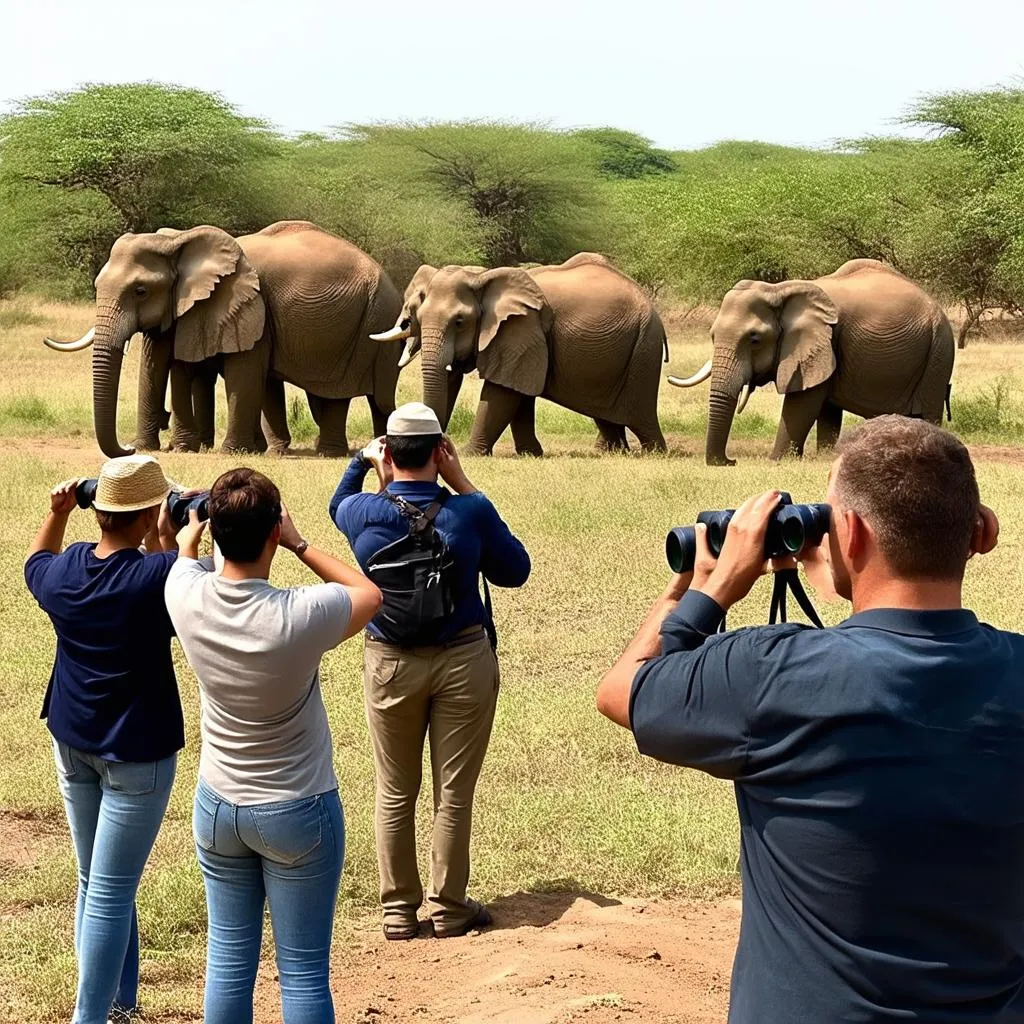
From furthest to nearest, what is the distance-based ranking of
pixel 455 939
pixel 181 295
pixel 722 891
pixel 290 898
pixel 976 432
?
pixel 976 432, pixel 181 295, pixel 722 891, pixel 455 939, pixel 290 898

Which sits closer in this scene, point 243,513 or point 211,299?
point 243,513

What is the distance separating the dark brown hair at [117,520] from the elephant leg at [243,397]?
13.9 meters

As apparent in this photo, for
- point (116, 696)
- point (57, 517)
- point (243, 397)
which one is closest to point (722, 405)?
point (243, 397)

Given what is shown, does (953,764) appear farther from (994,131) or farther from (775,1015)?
(994,131)

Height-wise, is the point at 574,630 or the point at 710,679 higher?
the point at 710,679

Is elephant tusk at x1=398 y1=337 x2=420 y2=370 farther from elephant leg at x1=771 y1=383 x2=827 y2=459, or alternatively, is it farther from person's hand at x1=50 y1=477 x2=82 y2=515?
person's hand at x1=50 y1=477 x2=82 y2=515

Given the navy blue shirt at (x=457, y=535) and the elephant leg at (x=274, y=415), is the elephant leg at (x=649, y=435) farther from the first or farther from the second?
the navy blue shirt at (x=457, y=535)

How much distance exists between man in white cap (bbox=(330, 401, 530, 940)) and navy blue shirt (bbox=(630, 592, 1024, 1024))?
9.64ft

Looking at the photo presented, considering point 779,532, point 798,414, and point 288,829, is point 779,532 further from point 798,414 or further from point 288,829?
point 798,414

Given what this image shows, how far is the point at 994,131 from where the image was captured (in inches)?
1361

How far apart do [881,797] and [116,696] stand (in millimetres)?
2510

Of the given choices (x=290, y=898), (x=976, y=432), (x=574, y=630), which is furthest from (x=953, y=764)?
(x=976, y=432)

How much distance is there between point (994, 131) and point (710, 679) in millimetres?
34313

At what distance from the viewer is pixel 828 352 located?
19.0 metres
